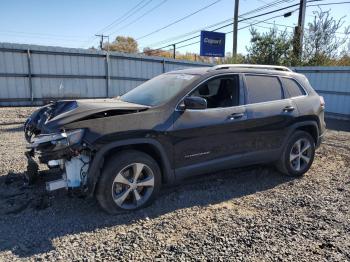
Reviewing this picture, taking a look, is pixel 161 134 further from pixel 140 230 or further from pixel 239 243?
pixel 239 243

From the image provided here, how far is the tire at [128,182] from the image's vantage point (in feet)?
12.8

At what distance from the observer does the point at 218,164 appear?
472 cm

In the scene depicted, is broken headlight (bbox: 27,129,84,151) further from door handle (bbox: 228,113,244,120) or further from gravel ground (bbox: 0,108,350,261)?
door handle (bbox: 228,113,244,120)

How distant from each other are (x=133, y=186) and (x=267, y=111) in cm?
240

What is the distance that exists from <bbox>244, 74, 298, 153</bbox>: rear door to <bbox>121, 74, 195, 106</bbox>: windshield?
1040 millimetres

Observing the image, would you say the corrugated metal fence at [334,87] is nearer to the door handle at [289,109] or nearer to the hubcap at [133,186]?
the door handle at [289,109]

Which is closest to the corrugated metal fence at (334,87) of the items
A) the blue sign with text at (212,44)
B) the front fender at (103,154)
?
the blue sign with text at (212,44)

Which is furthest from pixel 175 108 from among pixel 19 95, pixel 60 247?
pixel 19 95

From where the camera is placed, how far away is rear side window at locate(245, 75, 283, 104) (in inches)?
200

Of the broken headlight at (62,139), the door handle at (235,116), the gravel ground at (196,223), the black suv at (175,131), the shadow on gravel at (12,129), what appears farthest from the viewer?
the shadow on gravel at (12,129)

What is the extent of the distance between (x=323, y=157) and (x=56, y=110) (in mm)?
5435

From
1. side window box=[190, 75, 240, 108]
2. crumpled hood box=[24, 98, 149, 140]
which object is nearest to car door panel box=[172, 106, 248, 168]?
side window box=[190, 75, 240, 108]

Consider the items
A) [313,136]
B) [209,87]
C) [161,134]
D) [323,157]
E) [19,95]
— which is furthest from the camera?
[19,95]

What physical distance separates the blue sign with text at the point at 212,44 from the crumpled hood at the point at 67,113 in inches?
669
